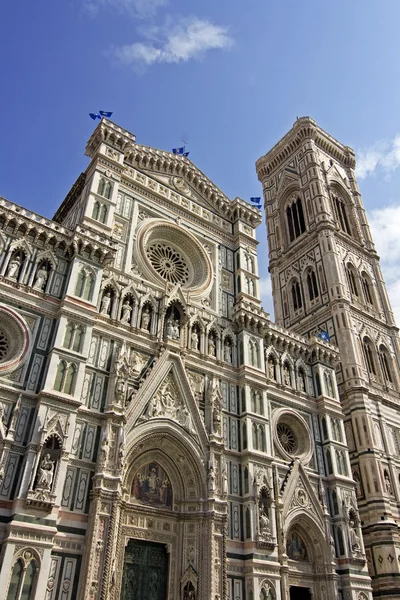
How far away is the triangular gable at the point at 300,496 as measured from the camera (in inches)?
804

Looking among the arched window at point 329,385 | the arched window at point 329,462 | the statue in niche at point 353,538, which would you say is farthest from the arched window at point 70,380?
the arched window at point 329,385

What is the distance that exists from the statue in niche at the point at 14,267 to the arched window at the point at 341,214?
1069 inches

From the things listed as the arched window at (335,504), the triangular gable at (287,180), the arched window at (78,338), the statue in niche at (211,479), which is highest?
the triangular gable at (287,180)

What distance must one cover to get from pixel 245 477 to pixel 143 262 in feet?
32.1

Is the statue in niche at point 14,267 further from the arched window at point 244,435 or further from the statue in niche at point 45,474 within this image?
the arched window at point 244,435

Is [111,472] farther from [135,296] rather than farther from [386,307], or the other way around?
[386,307]

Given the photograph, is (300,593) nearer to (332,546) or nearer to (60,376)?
(332,546)

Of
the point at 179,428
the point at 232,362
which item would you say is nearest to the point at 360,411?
the point at 232,362

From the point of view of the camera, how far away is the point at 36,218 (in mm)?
19391

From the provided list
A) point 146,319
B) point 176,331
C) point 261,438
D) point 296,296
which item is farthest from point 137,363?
point 296,296

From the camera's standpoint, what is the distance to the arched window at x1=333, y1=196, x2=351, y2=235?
3956cm

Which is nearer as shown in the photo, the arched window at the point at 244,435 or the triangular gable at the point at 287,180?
the arched window at the point at 244,435

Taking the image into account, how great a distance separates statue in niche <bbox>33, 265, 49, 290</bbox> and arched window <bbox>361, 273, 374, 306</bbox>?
927 inches

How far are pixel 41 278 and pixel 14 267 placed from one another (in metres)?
1.00
